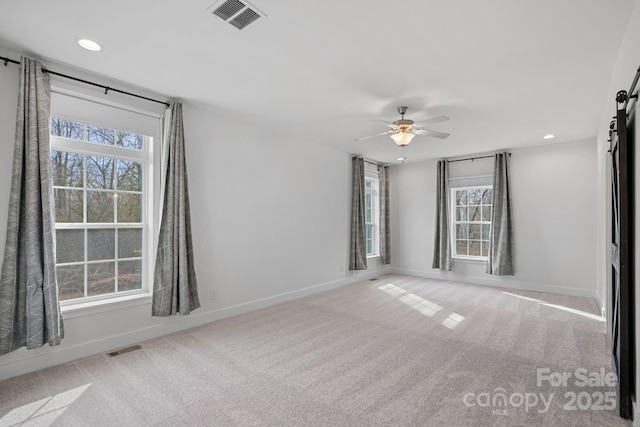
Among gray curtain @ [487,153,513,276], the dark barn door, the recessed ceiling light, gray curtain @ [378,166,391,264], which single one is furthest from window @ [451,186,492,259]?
the recessed ceiling light

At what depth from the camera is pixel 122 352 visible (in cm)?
306

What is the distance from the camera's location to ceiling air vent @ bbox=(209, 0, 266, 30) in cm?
200

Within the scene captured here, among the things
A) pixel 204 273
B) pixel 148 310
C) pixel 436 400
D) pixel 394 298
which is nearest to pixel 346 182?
pixel 394 298

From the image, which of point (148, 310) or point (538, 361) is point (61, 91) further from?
point (538, 361)

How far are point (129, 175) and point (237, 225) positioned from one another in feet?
4.69

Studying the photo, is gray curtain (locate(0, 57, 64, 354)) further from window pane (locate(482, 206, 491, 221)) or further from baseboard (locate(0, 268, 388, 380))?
window pane (locate(482, 206, 491, 221))

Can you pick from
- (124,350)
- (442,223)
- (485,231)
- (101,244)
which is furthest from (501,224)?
(101,244)

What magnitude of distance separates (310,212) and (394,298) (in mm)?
2041

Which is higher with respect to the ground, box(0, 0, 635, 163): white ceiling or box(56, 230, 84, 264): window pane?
box(0, 0, 635, 163): white ceiling

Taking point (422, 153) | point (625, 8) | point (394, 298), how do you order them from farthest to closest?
point (422, 153)
point (394, 298)
point (625, 8)

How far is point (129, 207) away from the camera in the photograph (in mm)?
3424

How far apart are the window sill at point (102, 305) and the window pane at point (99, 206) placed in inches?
32.6

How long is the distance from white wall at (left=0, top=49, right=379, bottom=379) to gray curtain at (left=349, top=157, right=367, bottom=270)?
403 millimetres

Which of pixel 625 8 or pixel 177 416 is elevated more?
pixel 625 8
